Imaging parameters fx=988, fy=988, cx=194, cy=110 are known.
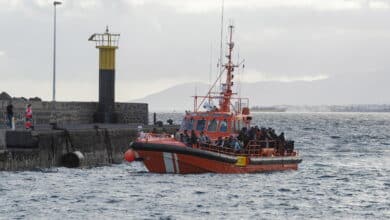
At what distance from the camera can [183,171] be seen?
111 ft

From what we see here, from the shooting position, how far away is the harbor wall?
42344 millimetres

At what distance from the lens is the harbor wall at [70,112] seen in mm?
42344

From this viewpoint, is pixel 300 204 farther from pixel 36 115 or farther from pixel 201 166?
pixel 36 115

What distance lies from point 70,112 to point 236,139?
47.3 feet

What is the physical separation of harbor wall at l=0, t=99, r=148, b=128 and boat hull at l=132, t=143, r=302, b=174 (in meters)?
9.08

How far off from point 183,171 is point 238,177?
1921 millimetres

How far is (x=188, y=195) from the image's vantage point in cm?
2952

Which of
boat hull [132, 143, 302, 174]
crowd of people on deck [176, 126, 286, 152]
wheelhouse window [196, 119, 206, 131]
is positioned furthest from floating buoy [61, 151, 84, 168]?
wheelhouse window [196, 119, 206, 131]

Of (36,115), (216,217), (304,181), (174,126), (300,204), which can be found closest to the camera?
(216,217)

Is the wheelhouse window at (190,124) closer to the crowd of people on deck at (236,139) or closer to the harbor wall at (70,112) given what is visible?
the crowd of people on deck at (236,139)

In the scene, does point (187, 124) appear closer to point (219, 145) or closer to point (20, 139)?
point (219, 145)

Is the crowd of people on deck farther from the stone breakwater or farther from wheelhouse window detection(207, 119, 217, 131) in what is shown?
the stone breakwater

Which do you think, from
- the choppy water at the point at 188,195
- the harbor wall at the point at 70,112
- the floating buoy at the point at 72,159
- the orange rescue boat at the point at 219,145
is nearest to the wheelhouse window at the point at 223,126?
the orange rescue boat at the point at 219,145

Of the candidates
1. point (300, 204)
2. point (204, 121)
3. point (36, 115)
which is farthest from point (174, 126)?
point (300, 204)
